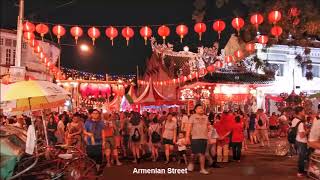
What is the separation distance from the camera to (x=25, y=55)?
3466 centimetres

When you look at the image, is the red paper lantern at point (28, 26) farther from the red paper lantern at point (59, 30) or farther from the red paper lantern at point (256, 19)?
the red paper lantern at point (256, 19)

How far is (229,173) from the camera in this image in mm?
11312

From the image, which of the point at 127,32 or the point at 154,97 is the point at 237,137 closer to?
the point at 127,32

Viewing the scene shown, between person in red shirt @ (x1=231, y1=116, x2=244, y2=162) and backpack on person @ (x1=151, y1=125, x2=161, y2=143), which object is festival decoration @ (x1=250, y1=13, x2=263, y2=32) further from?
backpack on person @ (x1=151, y1=125, x2=161, y2=143)

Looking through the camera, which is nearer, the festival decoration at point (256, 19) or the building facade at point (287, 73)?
the festival decoration at point (256, 19)

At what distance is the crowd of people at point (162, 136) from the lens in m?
10.7

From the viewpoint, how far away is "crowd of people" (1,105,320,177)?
10.7 m

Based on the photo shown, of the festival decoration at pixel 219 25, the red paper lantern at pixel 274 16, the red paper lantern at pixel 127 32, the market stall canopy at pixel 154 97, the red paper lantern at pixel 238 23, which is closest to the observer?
the red paper lantern at pixel 274 16

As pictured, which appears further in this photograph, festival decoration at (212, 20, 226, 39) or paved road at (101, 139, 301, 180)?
festival decoration at (212, 20, 226, 39)

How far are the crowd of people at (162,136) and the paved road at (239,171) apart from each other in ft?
1.24

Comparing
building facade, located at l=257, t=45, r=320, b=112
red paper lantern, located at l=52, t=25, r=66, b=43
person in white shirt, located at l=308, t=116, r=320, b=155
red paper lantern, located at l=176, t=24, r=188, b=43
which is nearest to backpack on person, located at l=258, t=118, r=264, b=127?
red paper lantern, located at l=176, t=24, r=188, b=43

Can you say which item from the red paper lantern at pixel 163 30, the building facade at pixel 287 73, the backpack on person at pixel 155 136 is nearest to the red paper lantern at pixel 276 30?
the red paper lantern at pixel 163 30

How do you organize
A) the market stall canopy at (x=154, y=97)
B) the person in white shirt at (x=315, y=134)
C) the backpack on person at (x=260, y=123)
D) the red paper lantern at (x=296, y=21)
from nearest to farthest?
the person in white shirt at (x=315, y=134) → the red paper lantern at (x=296, y=21) → the backpack on person at (x=260, y=123) → the market stall canopy at (x=154, y=97)

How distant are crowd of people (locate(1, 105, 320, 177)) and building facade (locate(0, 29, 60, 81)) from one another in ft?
56.9
